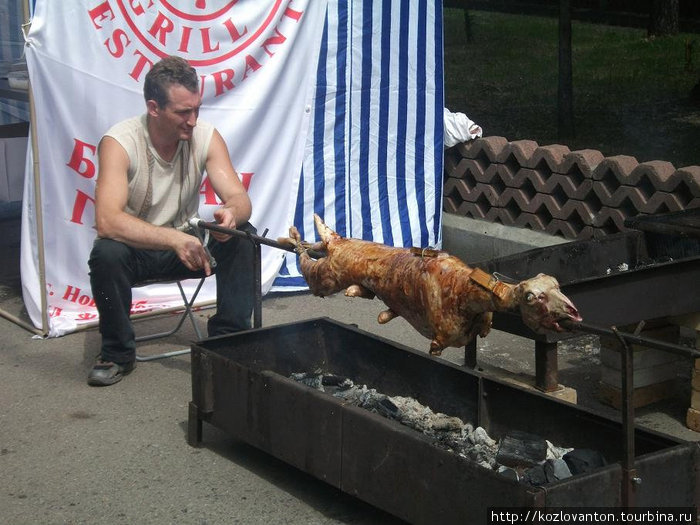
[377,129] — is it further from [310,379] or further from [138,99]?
[310,379]

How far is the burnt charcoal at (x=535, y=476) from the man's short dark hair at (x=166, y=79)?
8.88ft

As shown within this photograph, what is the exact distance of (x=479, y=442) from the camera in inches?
157

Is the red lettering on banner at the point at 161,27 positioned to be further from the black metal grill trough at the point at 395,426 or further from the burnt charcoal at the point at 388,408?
the burnt charcoal at the point at 388,408

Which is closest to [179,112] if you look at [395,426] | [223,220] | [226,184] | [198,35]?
[226,184]

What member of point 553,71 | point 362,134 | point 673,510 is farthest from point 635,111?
point 673,510

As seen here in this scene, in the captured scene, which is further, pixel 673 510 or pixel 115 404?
pixel 115 404

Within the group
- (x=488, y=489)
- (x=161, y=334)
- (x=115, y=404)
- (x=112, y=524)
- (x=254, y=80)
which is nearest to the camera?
(x=488, y=489)

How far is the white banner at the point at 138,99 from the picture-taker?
19.5 feet

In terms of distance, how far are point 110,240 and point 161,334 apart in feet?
3.65

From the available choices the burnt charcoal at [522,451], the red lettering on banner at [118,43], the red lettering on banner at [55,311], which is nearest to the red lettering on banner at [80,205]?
the red lettering on banner at [55,311]

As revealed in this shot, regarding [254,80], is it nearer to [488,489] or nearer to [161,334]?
[161,334]

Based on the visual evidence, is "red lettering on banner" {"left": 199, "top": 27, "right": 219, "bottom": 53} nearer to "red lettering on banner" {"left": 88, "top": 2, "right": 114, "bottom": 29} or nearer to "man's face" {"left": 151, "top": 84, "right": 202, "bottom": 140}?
"red lettering on banner" {"left": 88, "top": 2, "right": 114, "bottom": 29}

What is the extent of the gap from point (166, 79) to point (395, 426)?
2446 mm

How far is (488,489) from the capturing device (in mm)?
3174
